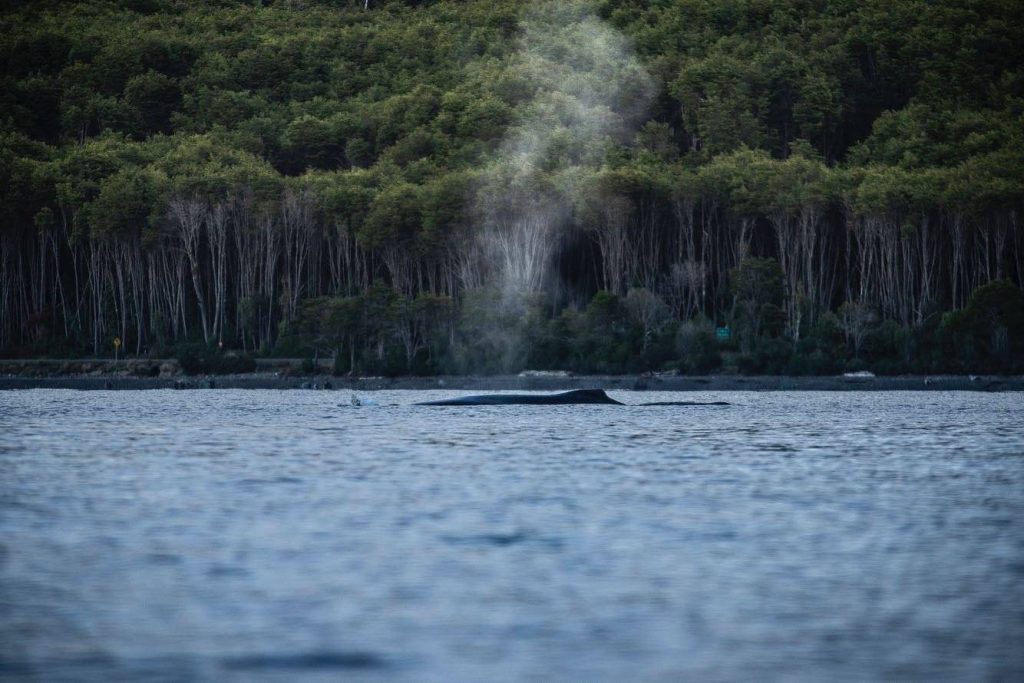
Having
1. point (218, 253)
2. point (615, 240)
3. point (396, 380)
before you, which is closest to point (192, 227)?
point (218, 253)

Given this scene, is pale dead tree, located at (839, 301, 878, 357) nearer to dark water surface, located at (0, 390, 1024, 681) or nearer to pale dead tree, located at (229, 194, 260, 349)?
pale dead tree, located at (229, 194, 260, 349)

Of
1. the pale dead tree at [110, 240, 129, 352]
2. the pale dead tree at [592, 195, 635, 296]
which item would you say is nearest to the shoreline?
the pale dead tree at [110, 240, 129, 352]

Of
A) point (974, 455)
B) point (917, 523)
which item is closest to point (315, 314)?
point (974, 455)

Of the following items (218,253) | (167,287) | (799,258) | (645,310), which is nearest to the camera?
(645,310)

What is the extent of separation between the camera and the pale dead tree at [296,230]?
8862cm

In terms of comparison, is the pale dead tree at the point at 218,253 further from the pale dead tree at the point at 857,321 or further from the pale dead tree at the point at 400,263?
the pale dead tree at the point at 857,321

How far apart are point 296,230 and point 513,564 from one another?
266ft

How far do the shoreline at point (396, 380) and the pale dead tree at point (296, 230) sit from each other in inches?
220

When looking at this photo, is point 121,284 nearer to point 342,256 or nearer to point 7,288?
point 7,288

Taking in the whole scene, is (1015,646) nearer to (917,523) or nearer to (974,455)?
(917,523)

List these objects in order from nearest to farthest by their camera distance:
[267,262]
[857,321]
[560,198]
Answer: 1. [857,321]
2. [560,198]
3. [267,262]

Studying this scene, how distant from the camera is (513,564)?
11805 millimetres

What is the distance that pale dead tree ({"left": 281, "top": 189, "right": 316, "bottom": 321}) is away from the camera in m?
88.6

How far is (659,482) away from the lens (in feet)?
61.6
